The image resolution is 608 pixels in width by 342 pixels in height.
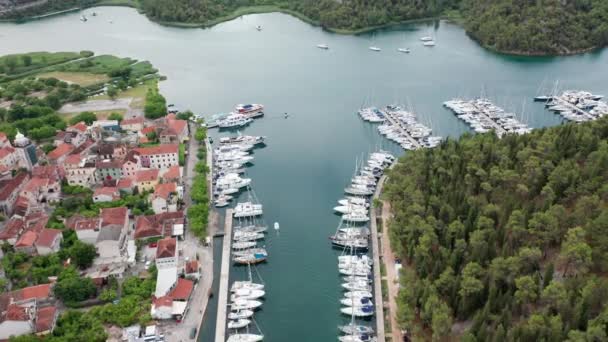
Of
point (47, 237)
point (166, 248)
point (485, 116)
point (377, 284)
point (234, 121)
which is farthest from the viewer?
point (234, 121)

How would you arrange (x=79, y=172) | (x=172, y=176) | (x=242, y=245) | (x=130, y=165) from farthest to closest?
1. (x=130, y=165)
2. (x=172, y=176)
3. (x=79, y=172)
4. (x=242, y=245)

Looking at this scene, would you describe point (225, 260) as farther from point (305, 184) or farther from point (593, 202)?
point (593, 202)

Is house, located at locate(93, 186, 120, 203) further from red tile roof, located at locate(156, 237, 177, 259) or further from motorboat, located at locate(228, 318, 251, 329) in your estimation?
motorboat, located at locate(228, 318, 251, 329)

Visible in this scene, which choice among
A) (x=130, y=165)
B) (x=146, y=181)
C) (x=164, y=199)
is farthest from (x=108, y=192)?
(x=164, y=199)

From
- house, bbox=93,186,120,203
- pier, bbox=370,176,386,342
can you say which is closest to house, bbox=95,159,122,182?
house, bbox=93,186,120,203

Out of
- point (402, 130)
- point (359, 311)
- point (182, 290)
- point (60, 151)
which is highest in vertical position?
point (402, 130)

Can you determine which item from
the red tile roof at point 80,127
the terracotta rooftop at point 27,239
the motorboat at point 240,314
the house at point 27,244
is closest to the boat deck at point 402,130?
the motorboat at point 240,314

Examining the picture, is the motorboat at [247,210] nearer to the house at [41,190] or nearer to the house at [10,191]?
the house at [41,190]

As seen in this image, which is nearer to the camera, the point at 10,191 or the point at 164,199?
the point at 164,199

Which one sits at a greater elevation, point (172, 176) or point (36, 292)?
point (172, 176)

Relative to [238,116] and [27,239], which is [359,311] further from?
[238,116]
